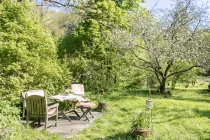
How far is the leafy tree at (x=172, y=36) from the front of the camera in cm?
1395

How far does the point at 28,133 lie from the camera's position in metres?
5.96

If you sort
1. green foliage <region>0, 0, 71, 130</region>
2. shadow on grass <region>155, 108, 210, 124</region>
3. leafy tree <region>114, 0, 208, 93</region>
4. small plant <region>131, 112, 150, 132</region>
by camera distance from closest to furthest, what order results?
small plant <region>131, 112, 150, 132</region>
green foliage <region>0, 0, 71, 130</region>
shadow on grass <region>155, 108, 210, 124</region>
leafy tree <region>114, 0, 208, 93</region>

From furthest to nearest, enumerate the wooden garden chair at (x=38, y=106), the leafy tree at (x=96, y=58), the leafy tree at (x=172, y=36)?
the leafy tree at (x=172, y=36), the leafy tree at (x=96, y=58), the wooden garden chair at (x=38, y=106)

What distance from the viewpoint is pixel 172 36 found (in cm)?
1461

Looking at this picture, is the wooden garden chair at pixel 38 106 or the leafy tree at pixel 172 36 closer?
the wooden garden chair at pixel 38 106

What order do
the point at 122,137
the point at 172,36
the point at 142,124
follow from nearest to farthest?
the point at 142,124
the point at 122,137
the point at 172,36

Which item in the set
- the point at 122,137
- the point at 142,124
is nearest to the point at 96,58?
the point at 122,137

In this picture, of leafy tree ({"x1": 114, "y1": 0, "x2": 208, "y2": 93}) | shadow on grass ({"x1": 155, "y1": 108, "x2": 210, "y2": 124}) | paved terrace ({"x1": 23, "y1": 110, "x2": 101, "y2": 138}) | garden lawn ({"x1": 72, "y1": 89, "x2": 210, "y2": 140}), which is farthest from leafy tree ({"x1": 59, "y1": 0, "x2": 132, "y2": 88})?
paved terrace ({"x1": 23, "y1": 110, "x2": 101, "y2": 138})

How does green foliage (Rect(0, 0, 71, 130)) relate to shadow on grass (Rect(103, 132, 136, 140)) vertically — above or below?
above

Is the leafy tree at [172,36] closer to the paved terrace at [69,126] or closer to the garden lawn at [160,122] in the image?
the garden lawn at [160,122]

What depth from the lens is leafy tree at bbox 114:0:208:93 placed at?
13953 mm

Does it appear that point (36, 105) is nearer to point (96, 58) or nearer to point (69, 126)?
point (69, 126)

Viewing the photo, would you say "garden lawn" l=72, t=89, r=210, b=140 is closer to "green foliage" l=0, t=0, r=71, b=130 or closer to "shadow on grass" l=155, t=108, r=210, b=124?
"shadow on grass" l=155, t=108, r=210, b=124

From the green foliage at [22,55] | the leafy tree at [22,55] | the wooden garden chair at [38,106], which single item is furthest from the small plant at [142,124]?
the leafy tree at [22,55]
